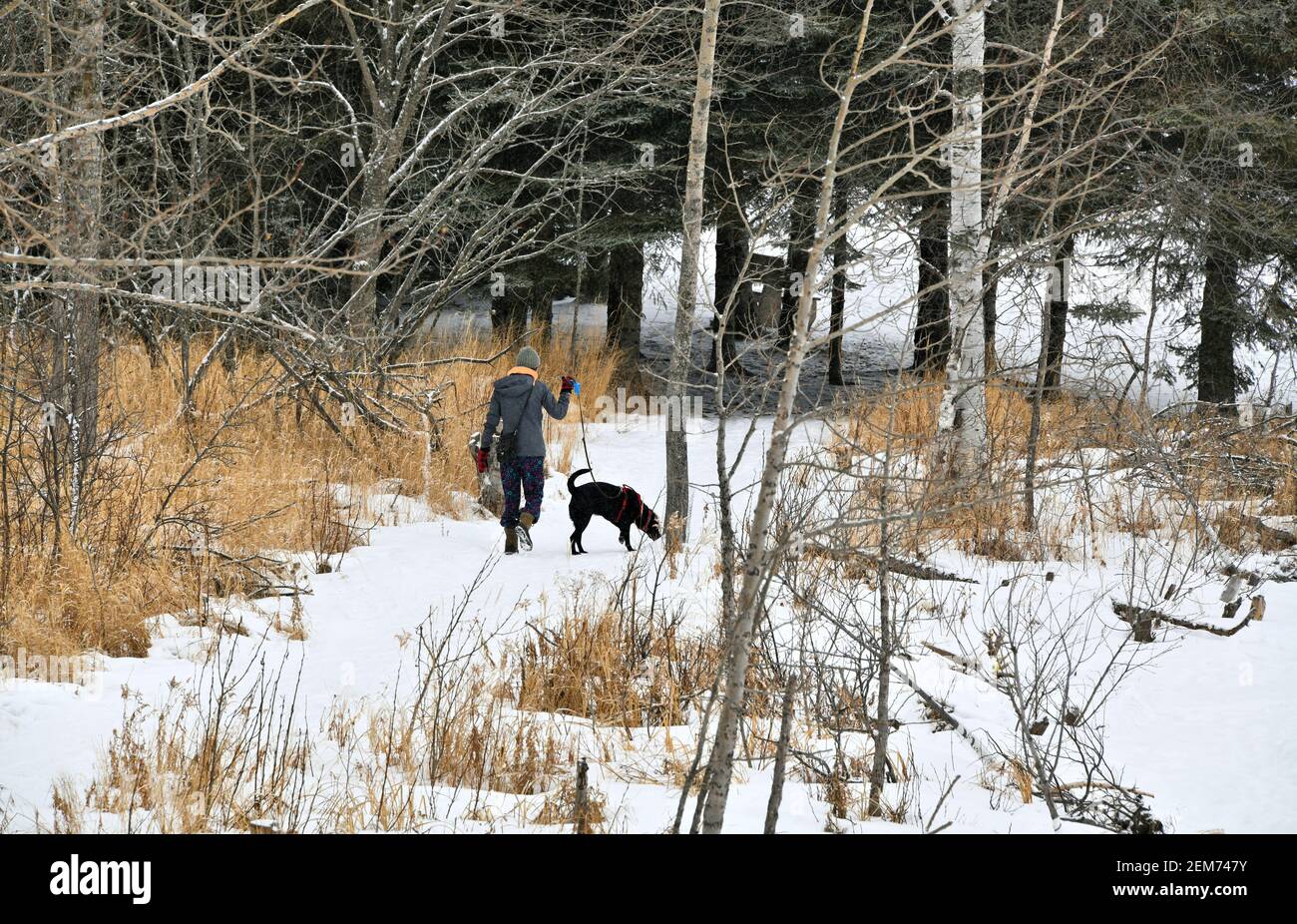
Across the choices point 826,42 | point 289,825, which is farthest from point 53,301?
point 826,42

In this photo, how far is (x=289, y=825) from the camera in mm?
3592

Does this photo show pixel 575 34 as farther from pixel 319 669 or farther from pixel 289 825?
pixel 289 825

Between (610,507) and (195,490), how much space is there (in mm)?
2908

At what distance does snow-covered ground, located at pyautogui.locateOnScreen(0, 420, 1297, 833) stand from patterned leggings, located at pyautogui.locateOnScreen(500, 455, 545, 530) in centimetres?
31

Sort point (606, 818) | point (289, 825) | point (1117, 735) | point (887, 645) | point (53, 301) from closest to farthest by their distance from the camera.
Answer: point (289, 825)
point (606, 818)
point (887, 645)
point (1117, 735)
point (53, 301)

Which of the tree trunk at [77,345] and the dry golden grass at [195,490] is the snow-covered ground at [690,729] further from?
the tree trunk at [77,345]

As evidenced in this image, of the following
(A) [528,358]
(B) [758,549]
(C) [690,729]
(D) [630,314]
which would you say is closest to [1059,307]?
(D) [630,314]

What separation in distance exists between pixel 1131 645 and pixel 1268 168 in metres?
5.92

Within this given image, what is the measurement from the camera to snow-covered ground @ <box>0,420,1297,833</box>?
4.29 m

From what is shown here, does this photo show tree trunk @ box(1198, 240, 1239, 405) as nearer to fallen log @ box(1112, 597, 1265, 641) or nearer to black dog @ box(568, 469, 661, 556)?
fallen log @ box(1112, 597, 1265, 641)

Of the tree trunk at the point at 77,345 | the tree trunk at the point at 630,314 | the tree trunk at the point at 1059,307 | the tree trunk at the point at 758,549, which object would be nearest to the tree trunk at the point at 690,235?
the tree trunk at the point at 1059,307

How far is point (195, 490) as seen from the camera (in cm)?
756

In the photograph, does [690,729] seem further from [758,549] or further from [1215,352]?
[1215,352]

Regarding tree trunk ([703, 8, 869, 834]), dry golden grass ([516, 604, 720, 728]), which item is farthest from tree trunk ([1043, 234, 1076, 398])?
tree trunk ([703, 8, 869, 834])
